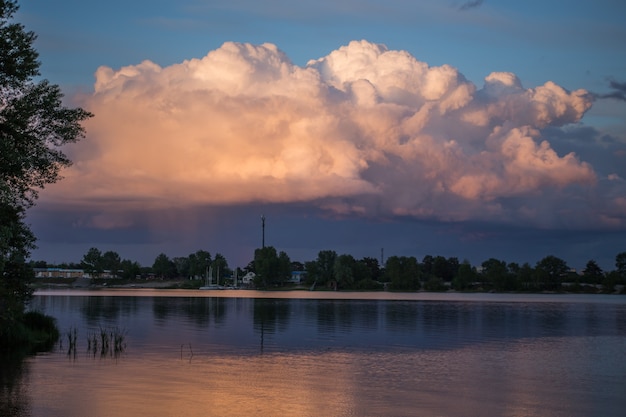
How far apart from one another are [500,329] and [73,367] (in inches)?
2325

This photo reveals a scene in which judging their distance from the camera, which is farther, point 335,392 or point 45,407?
point 335,392

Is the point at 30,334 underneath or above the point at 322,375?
above

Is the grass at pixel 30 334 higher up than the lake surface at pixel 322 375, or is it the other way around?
the grass at pixel 30 334

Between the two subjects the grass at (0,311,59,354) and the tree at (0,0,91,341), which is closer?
the tree at (0,0,91,341)

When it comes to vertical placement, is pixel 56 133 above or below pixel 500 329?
above

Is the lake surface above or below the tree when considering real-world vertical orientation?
below

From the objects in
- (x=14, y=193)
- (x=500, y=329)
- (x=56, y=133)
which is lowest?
(x=500, y=329)

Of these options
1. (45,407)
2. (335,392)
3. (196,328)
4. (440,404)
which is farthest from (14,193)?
(196,328)

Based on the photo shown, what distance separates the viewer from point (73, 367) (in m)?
46.5

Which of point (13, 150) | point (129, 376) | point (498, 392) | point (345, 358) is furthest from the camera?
point (345, 358)

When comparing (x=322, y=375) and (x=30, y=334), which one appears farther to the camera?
(x=30, y=334)

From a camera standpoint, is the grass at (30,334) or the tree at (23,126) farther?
the grass at (30,334)

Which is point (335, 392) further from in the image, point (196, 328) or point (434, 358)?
point (196, 328)

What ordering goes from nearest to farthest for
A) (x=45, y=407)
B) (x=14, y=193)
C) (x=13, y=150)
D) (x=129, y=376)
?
(x=45, y=407)
(x=13, y=150)
(x=14, y=193)
(x=129, y=376)
